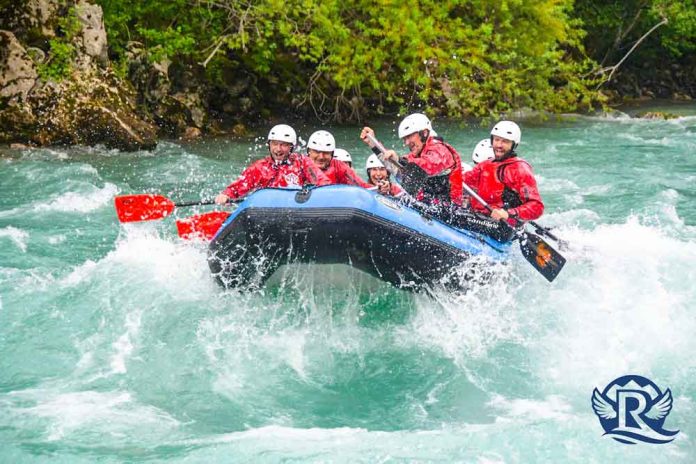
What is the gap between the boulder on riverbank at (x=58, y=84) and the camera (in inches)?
475

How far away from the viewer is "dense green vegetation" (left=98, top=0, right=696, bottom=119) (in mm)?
13539

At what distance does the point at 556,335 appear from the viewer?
20.5ft

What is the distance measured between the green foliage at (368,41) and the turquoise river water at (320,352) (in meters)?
5.31

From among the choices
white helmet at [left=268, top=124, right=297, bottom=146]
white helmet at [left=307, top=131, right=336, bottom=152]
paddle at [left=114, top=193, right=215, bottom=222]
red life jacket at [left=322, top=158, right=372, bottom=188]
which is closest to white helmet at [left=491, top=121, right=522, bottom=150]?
red life jacket at [left=322, top=158, right=372, bottom=188]

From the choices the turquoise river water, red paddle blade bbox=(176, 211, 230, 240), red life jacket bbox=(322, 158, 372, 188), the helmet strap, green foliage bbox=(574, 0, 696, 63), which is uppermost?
green foliage bbox=(574, 0, 696, 63)

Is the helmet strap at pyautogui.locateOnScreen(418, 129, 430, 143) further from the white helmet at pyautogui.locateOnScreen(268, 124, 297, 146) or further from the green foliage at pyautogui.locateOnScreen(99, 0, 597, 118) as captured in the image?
the green foliage at pyautogui.locateOnScreen(99, 0, 597, 118)

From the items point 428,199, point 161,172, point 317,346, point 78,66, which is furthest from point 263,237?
point 78,66

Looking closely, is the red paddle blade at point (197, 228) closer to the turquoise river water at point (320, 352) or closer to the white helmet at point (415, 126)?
the turquoise river water at point (320, 352)

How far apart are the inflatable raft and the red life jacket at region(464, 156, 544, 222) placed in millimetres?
518

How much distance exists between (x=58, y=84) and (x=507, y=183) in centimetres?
832

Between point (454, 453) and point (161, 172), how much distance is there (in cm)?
795

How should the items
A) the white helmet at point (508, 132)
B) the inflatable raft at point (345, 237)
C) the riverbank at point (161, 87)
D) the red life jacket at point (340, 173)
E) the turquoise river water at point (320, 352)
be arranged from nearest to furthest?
the turquoise river water at point (320, 352) → the inflatable raft at point (345, 237) → the white helmet at point (508, 132) → the red life jacket at point (340, 173) → the riverbank at point (161, 87)

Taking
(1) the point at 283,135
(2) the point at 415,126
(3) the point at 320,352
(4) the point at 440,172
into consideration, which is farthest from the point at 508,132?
(3) the point at 320,352

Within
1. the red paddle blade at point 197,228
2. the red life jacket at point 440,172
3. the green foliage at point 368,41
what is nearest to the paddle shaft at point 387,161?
the red life jacket at point 440,172
